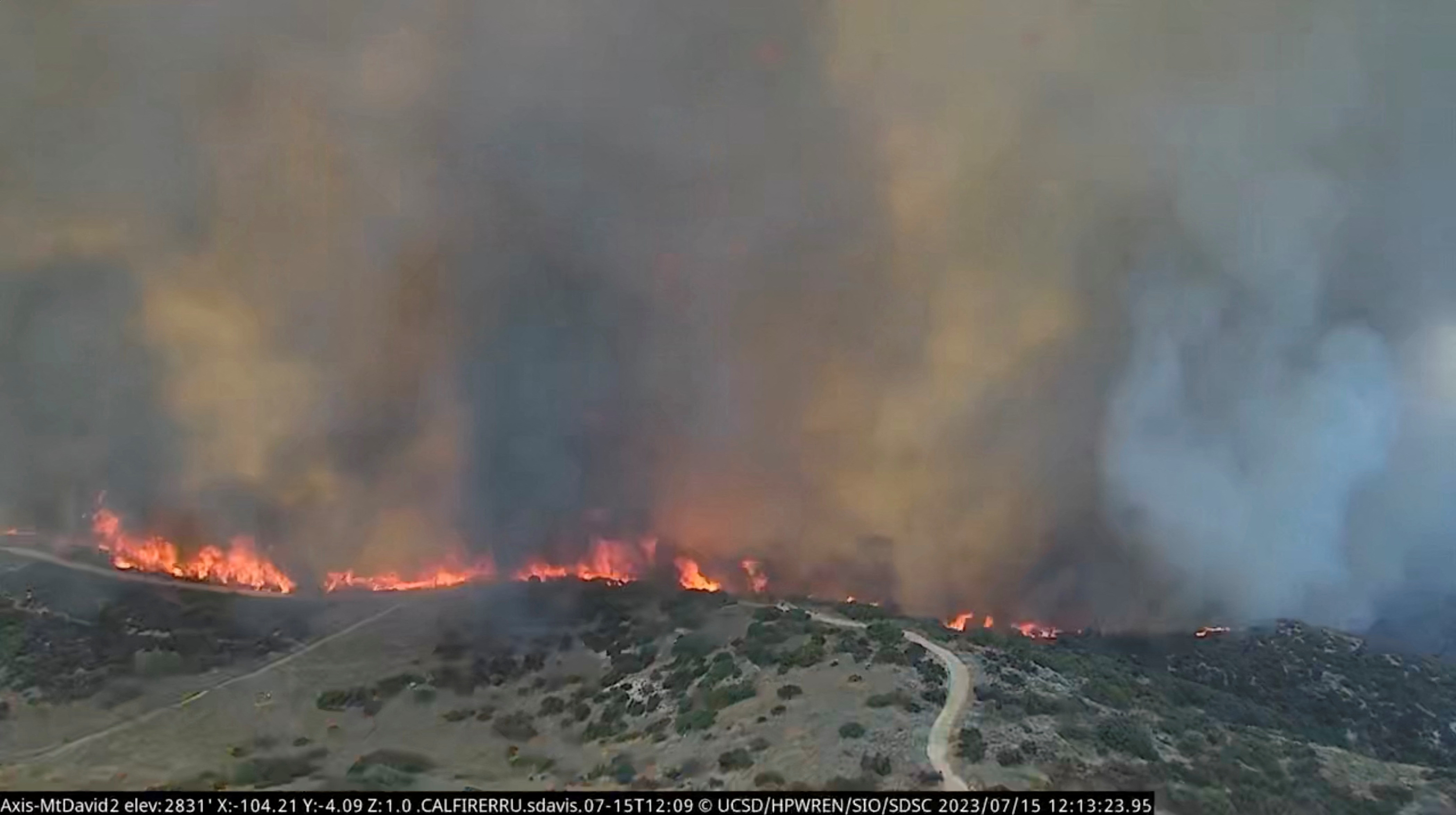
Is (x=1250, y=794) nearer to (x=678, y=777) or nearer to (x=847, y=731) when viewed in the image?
(x=847, y=731)

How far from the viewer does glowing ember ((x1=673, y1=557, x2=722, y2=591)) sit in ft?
214

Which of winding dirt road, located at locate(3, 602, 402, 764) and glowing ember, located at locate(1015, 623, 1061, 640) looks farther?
glowing ember, located at locate(1015, 623, 1061, 640)

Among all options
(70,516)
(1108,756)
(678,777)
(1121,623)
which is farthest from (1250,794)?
(70,516)

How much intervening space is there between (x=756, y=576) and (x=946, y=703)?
30.3 metres

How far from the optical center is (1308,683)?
5881 cm

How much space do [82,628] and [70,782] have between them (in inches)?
725

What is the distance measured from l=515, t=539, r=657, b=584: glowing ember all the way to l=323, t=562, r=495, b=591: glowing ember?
110 inches

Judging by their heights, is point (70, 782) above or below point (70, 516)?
below

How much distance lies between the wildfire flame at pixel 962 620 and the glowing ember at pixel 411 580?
95.3 feet

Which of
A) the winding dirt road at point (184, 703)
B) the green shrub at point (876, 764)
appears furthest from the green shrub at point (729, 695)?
the winding dirt road at point (184, 703)

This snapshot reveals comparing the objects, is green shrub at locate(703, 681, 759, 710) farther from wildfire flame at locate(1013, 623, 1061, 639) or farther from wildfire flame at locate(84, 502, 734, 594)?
wildfire flame at locate(1013, 623, 1061, 639)

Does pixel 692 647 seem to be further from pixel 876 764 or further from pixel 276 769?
pixel 876 764

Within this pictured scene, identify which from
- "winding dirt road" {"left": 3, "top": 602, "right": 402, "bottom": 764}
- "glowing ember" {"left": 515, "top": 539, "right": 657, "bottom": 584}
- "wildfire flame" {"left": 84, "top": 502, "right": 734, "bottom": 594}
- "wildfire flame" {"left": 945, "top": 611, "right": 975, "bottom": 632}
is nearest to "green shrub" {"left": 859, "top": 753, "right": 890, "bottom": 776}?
"wildfire flame" {"left": 945, "top": 611, "right": 975, "bottom": 632}

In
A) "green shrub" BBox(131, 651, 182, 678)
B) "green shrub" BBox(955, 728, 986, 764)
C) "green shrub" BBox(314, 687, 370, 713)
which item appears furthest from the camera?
"green shrub" BBox(131, 651, 182, 678)
